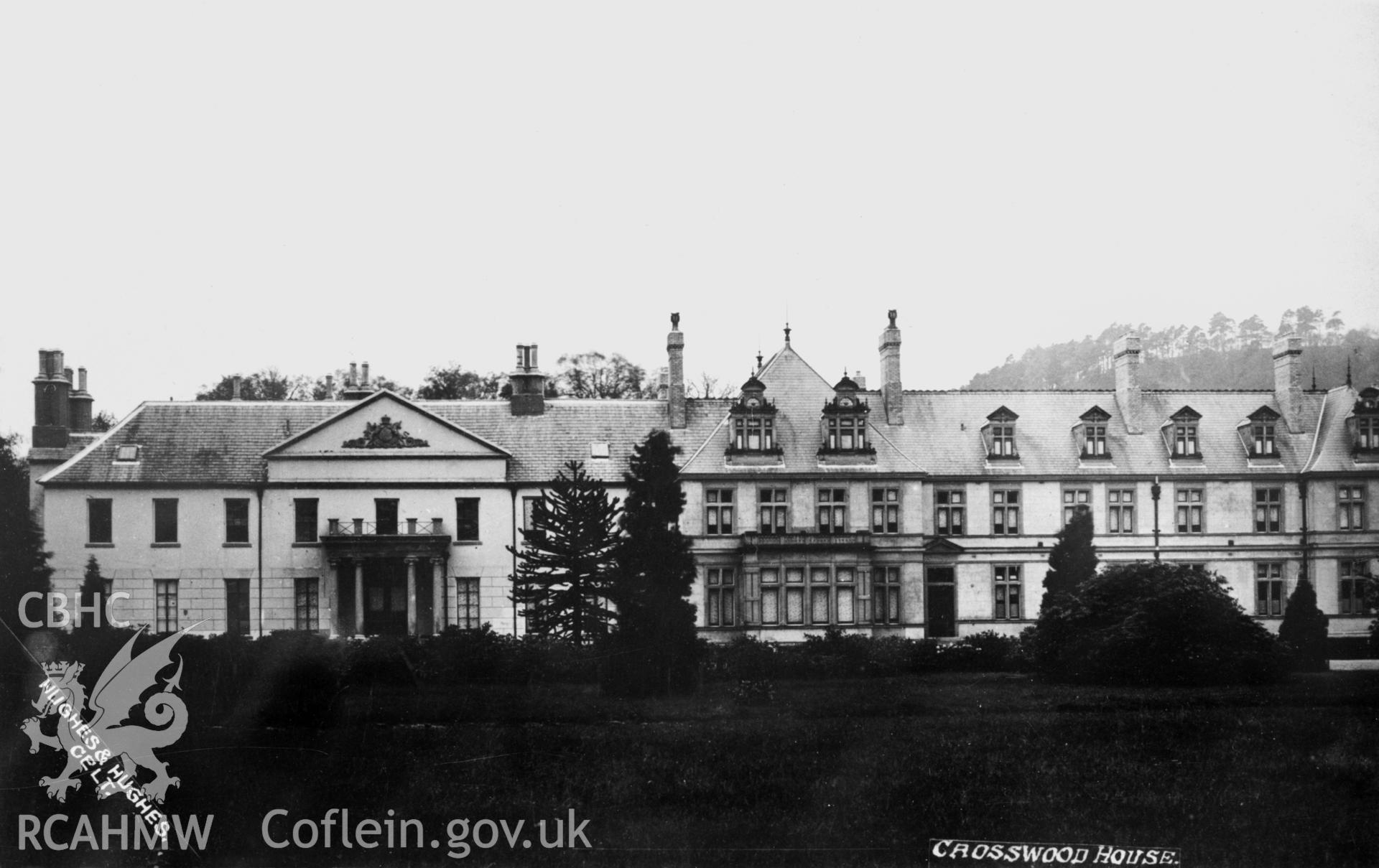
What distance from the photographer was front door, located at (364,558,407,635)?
926 inches

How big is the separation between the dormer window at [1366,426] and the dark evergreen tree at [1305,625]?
3.46 meters

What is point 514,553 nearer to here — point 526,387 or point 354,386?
point 526,387

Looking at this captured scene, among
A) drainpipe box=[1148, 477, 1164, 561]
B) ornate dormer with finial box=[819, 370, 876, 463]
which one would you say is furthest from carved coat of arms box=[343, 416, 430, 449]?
drainpipe box=[1148, 477, 1164, 561]

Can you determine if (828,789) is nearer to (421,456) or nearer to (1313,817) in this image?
(1313,817)

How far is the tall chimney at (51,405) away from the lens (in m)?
15.8

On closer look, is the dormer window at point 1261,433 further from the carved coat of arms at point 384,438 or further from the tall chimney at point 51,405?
the tall chimney at point 51,405

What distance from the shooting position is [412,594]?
2414 centimetres

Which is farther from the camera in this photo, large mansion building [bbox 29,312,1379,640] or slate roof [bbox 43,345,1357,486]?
slate roof [bbox 43,345,1357,486]

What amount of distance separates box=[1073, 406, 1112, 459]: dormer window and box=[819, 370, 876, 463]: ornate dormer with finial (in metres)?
5.95

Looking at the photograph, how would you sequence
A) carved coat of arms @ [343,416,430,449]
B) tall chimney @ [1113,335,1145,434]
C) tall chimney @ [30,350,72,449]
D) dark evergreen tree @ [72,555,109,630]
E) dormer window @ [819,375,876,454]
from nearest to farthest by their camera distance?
1. tall chimney @ [30,350,72,449]
2. dark evergreen tree @ [72,555,109,630]
3. carved coat of arms @ [343,416,430,449]
4. dormer window @ [819,375,876,454]
5. tall chimney @ [1113,335,1145,434]

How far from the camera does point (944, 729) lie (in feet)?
49.7

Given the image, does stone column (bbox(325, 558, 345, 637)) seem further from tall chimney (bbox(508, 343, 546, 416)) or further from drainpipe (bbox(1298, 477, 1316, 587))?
drainpipe (bbox(1298, 477, 1316, 587))

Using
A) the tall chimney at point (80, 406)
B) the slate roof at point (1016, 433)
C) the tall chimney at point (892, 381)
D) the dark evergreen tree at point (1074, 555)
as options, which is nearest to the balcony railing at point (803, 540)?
the slate roof at point (1016, 433)

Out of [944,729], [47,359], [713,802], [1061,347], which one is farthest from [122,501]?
[1061,347]
